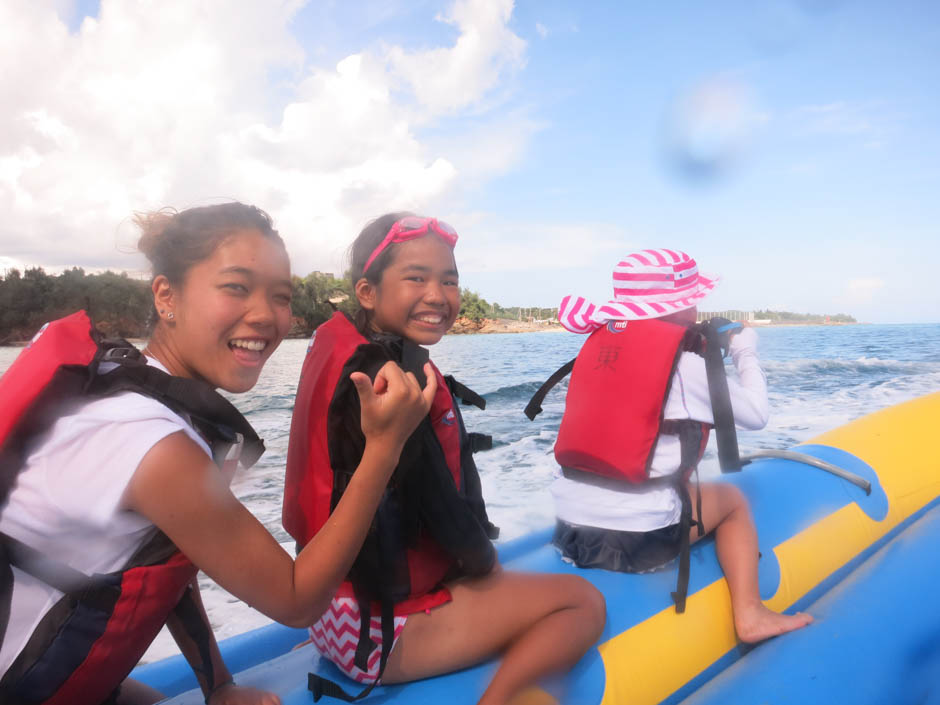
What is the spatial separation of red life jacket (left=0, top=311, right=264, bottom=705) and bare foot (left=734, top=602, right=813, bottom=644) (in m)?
1.51

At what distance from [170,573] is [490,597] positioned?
653mm

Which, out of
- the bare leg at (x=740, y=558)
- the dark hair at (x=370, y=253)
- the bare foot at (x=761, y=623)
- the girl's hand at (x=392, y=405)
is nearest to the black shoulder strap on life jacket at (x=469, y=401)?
the dark hair at (x=370, y=253)

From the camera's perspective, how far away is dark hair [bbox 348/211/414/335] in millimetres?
1674

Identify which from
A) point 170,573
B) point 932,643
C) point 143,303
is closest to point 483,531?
point 170,573

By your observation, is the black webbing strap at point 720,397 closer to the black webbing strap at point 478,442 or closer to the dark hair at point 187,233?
the black webbing strap at point 478,442

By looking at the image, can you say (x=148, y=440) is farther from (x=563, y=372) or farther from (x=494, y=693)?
(x=563, y=372)

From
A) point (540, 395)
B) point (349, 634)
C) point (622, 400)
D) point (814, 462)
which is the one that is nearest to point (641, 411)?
point (622, 400)

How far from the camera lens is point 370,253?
171cm

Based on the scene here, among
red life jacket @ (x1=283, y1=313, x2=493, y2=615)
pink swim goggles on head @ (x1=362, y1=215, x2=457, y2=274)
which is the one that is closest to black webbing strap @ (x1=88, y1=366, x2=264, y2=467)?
red life jacket @ (x1=283, y1=313, x2=493, y2=615)

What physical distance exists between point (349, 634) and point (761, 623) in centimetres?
120

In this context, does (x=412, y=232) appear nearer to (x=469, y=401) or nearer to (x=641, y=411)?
(x=469, y=401)

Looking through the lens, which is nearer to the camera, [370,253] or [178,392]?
[178,392]

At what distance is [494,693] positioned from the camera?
4.08 ft

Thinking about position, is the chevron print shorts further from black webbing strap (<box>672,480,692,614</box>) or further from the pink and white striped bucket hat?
the pink and white striped bucket hat
